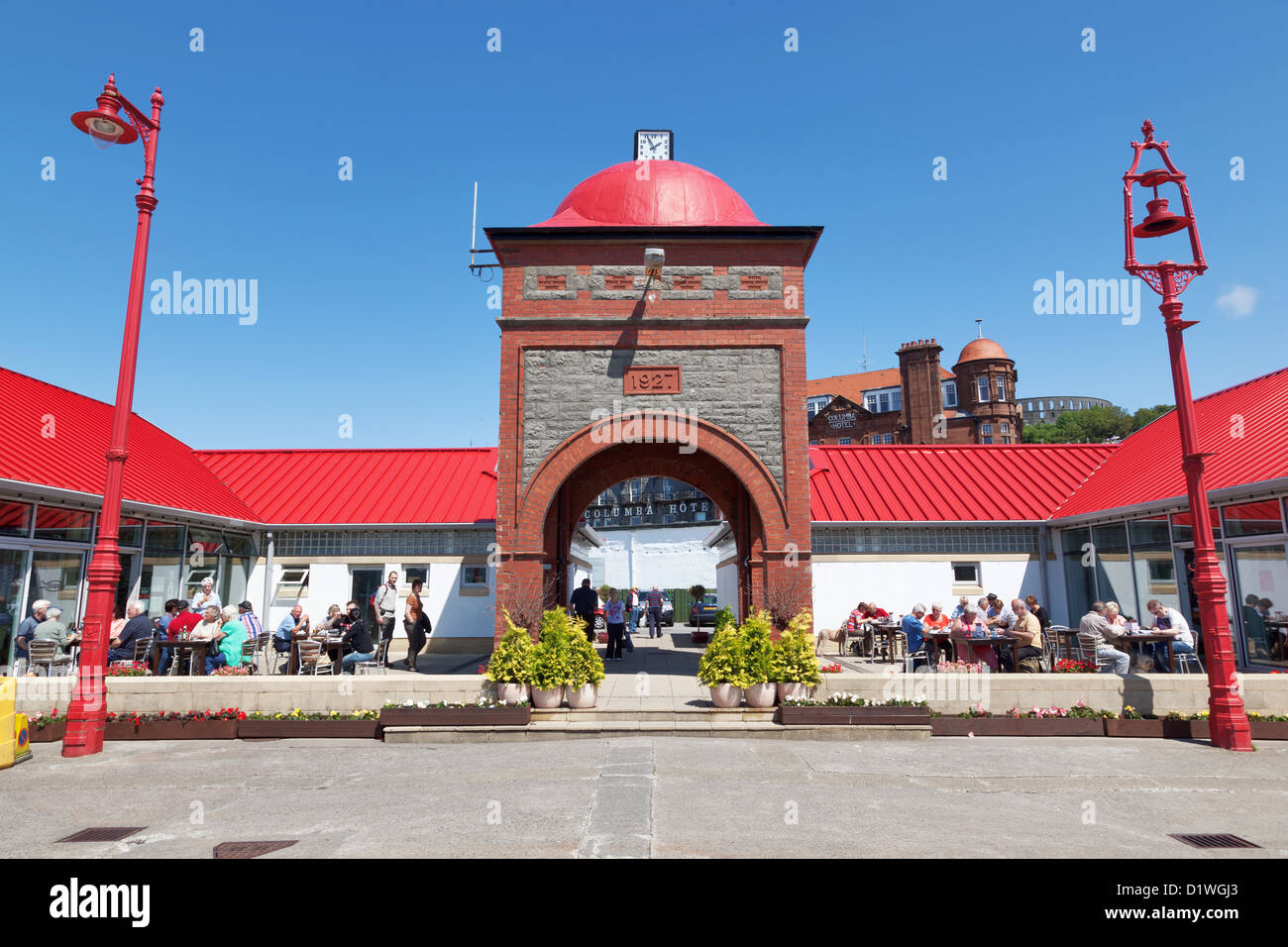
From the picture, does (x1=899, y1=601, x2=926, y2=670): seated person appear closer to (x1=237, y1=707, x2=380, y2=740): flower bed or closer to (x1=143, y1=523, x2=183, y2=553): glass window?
(x1=237, y1=707, x2=380, y2=740): flower bed

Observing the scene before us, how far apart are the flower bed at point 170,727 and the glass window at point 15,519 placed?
4.91 metres

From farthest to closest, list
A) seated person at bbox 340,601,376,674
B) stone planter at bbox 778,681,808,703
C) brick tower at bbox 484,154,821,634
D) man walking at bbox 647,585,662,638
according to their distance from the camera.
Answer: man walking at bbox 647,585,662,638, brick tower at bbox 484,154,821,634, seated person at bbox 340,601,376,674, stone planter at bbox 778,681,808,703

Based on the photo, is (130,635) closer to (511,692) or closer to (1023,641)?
(511,692)

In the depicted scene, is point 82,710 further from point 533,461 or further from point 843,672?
point 843,672

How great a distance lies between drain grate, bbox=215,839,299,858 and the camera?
16.0ft

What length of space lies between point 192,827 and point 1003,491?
19313 millimetres

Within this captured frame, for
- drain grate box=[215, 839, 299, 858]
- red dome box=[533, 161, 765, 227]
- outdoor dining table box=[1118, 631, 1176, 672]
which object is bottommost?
drain grate box=[215, 839, 299, 858]

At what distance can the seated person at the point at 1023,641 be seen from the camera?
1177 centimetres

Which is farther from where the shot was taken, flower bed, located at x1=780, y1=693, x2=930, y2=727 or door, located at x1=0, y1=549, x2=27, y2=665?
door, located at x1=0, y1=549, x2=27, y2=665

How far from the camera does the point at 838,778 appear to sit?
7.12 meters

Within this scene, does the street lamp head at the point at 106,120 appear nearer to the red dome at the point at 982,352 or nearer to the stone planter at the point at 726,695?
the stone planter at the point at 726,695

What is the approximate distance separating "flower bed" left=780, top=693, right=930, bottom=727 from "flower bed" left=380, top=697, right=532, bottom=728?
3494 mm

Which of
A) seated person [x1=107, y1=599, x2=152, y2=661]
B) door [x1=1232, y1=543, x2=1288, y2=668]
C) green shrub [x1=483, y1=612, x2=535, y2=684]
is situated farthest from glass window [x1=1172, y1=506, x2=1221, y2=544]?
seated person [x1=107, y1=599, x2=152, y2=661]
